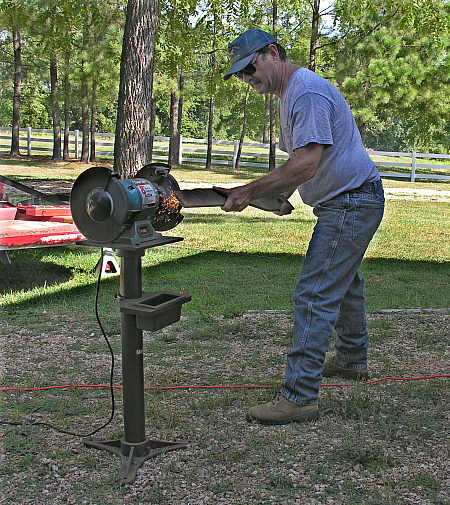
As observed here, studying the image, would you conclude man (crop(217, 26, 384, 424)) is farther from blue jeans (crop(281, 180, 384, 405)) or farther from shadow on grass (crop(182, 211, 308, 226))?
shadow on grass (crop(182, 211, 308, 226))

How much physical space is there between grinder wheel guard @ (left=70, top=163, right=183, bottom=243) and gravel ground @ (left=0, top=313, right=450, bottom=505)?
3.13 ft

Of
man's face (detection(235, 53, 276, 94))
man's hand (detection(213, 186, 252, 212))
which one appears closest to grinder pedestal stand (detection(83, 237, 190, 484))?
man's hand (detection(213, 186, 252, 212))

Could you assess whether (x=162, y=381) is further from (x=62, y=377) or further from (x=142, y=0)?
(x=142, y=0)

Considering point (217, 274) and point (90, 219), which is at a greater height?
point (90, 219)

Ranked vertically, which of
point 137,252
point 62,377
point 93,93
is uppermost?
point 93,93

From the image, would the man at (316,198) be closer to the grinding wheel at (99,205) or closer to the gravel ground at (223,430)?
the gravel ground at (223,430)

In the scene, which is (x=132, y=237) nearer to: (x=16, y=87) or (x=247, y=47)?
(x=247, y=47)

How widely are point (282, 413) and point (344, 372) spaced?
0.77 metres

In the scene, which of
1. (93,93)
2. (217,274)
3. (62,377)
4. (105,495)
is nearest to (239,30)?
(93,93)

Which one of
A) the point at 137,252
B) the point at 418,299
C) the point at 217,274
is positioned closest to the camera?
the point at 137,252

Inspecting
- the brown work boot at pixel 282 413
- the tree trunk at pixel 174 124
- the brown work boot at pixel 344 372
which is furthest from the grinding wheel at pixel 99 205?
the tree trunk at pixel 174 124

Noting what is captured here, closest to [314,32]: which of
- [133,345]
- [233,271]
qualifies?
[233,271]

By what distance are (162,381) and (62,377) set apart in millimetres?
554

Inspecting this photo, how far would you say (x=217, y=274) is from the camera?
7.06 meters
